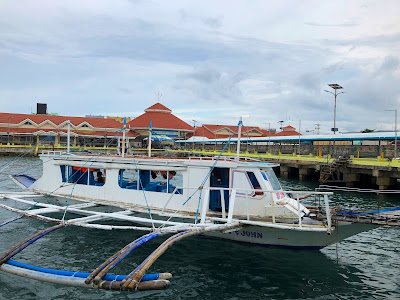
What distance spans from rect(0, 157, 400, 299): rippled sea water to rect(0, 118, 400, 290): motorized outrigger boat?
72 cm

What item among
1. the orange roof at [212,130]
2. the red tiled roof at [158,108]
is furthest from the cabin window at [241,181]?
the red tiled roof at [158,108]

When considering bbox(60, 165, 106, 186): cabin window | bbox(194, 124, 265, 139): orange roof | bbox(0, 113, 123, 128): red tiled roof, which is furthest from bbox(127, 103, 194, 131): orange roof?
bbox(60, 165, 106, 186): cabin window

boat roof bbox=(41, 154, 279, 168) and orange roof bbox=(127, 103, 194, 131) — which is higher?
orange roof bbox=(127, 103, 194, 131)

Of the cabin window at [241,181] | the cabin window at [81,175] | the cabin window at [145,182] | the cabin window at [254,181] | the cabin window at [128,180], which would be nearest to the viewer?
the cabin window at [241,181]

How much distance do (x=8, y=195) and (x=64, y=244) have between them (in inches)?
154

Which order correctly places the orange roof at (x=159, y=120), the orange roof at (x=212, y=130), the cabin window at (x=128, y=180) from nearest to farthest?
the cabin window at (x=128, y=180) < the orange roof at (x=159, y=120) < the orange roof at (x=212, y=130)

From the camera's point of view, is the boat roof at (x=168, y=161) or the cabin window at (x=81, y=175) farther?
the cabin window at (x=81, y=175)

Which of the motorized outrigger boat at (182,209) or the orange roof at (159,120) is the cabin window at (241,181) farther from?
the orange roof at (159,120)

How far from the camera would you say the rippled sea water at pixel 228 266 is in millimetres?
10398

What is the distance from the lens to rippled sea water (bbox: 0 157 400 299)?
1040 cm

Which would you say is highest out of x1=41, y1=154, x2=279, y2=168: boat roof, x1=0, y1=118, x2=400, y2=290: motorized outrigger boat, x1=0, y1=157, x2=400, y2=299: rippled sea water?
x1=41, y1=154, x2=279, y2=168: boat roof

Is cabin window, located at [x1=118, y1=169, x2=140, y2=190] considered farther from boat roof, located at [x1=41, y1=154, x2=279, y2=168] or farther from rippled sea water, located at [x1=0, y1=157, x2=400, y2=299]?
rippled sea water, located at [x1=0, y1=157, x2=400, y2=299]

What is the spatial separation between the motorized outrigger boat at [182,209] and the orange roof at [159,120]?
65.0 m

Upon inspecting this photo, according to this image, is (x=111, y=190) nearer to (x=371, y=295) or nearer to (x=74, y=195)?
(x=74, y=195)
